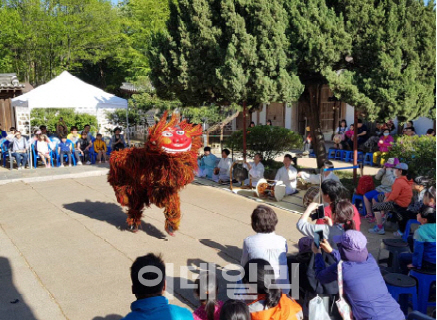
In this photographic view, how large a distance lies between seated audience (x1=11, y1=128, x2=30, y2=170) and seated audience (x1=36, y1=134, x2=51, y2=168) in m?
0.33

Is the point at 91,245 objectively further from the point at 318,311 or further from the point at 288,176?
the point at 288,176

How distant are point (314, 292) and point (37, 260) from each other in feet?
12.3

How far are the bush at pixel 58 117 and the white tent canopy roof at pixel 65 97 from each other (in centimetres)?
770

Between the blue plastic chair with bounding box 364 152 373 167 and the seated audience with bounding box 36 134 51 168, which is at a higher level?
the seated audience with bounding box 36 134 51 168

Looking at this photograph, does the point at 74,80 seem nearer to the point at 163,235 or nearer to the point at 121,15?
the point at 163,235

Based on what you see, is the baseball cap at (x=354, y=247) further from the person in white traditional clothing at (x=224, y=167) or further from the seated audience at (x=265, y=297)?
the person in white traditional clothing at (x=224, y=167)

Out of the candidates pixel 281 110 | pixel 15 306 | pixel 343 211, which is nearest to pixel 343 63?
pixel 343 211

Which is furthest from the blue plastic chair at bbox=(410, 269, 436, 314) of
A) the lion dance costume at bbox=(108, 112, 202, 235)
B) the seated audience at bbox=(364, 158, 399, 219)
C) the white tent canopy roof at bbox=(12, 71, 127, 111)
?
the white tent canopy roof at bbox=(12, 71, 127, 111)

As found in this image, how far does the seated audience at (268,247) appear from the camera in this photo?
3.52 meters

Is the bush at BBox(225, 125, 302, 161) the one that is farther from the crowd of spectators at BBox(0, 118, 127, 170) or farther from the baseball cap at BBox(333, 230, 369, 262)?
the baseball cap at BBox(333, 230, 369, 262)

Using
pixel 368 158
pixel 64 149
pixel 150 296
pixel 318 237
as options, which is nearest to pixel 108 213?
pixel 318 237

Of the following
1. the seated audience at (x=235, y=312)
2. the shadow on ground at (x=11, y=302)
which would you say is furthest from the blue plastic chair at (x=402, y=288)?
the shadow on ground at (x=11, y=302)

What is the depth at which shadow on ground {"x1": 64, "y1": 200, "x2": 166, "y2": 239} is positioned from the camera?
21.9 ft

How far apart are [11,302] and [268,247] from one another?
9.22ft
